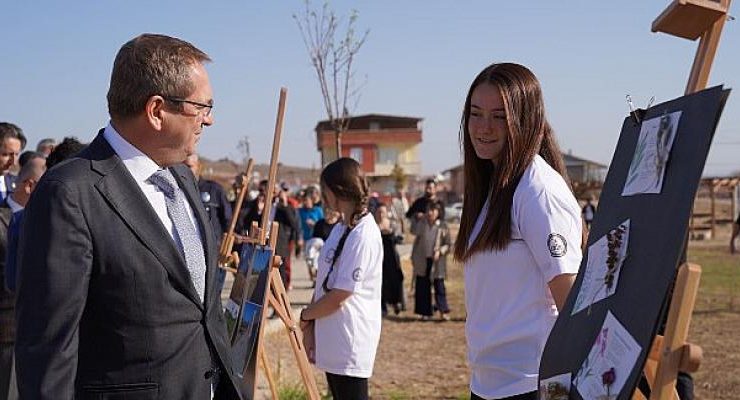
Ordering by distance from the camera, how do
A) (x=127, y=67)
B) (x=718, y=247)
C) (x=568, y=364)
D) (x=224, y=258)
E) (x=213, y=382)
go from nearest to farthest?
1. (x=568, y=364)
2. (x=127, y=67)
3. (x=213, y=382)
4. (x=224, y=258)
5. (x=718, y=247)

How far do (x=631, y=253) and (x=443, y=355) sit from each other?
22.1 feet

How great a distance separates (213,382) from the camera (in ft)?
8.75

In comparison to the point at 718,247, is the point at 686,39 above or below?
above

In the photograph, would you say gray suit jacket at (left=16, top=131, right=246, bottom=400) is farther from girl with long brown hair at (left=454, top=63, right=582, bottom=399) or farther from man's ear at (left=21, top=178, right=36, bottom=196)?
man's ear at (left=21, top=178, right=36, bottom=196)

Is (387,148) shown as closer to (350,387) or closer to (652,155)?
(350,387)

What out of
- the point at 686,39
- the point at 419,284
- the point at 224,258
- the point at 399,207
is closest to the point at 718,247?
the point at 399,207

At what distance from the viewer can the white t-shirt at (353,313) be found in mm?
4043

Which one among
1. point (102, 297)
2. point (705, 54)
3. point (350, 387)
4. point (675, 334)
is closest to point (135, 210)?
point (102, 297)

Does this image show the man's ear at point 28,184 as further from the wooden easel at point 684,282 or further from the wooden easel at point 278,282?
the wooden easel at point 684,282

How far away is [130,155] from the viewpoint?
2459 millimetres

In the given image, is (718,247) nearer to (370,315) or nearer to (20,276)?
(370,315)

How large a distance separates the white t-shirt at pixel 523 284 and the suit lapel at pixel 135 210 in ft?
3.21

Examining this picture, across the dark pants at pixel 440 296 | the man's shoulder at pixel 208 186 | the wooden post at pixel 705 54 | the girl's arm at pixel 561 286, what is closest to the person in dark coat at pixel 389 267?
the dark pants at pixel 440 296

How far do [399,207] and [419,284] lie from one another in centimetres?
1174
